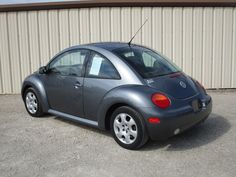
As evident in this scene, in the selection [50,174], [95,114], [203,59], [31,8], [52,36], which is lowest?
[50,174]

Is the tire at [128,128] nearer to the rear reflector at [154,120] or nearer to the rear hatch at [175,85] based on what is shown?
the rear reflector at [154,120]

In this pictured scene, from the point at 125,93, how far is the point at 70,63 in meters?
1.49

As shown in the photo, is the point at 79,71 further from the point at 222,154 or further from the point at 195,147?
the point at 222,154

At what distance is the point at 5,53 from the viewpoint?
29.5 feet

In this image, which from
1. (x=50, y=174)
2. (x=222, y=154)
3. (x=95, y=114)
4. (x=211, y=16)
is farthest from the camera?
(x=211, y=16)

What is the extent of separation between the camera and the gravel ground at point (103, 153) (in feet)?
13.3

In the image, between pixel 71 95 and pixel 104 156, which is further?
pixel 71 95

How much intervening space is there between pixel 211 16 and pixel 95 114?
16.9ft

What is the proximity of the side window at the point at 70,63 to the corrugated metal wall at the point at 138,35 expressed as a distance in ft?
10.2

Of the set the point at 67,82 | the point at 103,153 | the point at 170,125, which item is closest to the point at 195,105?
the point at 170,125

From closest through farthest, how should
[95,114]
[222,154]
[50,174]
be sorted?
[50,174], [222,154], [95,114]

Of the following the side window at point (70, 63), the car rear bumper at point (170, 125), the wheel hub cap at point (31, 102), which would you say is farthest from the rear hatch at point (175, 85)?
the wheel hub cap at point (31, 102)

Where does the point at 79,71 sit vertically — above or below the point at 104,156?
above

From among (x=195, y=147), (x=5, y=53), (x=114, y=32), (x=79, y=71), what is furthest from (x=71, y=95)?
(x=5, y=53)
